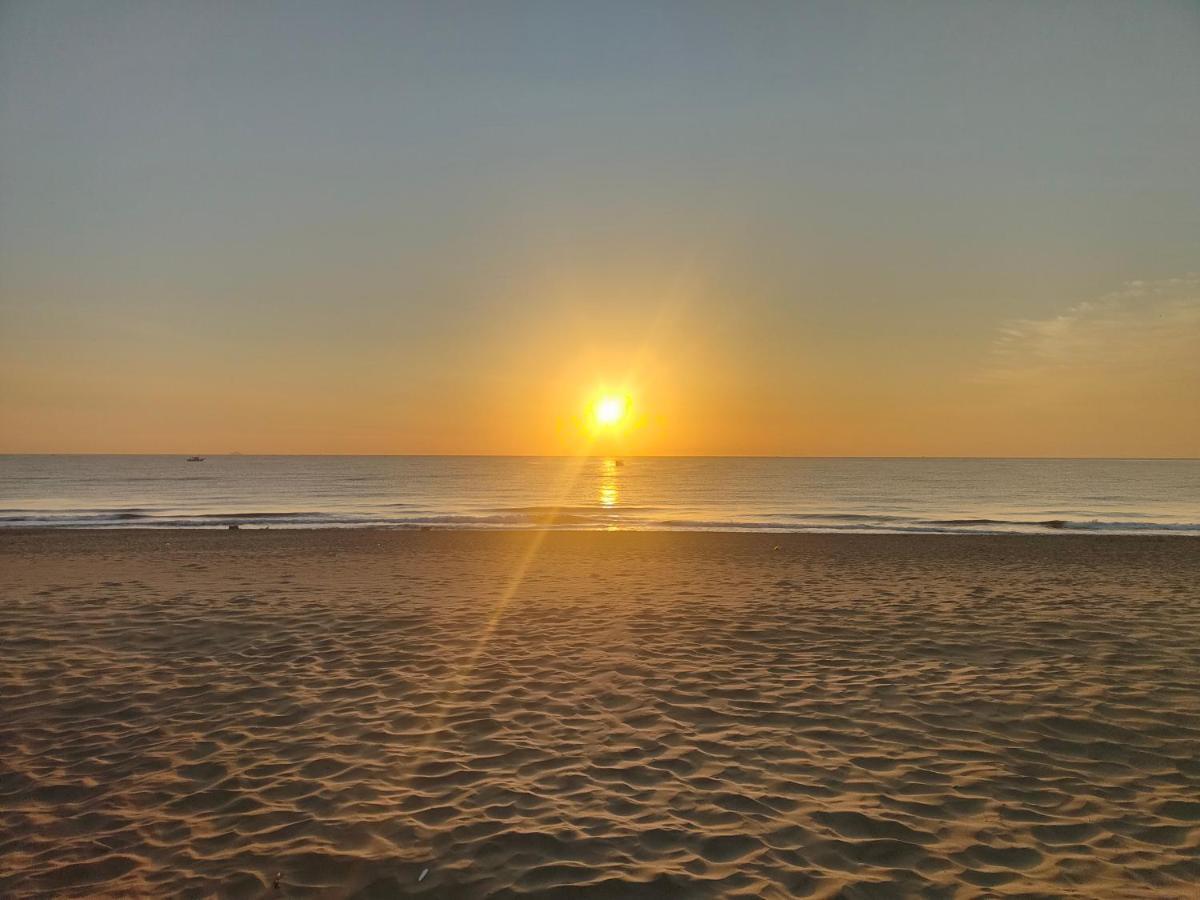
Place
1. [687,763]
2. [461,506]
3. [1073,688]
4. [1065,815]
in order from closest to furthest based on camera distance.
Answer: [1065,815] < [687,763] < [1073,688] < [461,506]

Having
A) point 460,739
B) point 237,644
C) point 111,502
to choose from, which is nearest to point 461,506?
point 111,502

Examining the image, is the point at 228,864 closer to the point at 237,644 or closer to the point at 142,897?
the point at 142,897

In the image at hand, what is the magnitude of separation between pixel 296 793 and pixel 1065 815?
6038mm

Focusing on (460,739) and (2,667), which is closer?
(460,739)

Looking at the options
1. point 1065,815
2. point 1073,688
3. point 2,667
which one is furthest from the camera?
point 2,667

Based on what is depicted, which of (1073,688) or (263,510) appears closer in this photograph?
(1073,688)

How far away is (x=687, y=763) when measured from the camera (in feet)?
21.5

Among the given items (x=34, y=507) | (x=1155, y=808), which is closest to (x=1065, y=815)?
(x=1155, y=808)

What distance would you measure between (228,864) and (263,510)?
46053 mm

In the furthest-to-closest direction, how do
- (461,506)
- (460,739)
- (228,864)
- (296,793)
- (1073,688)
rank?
(461,506)
(1073,688)
(460,739)
(296,793)
(228,864)

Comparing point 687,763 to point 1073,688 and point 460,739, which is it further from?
point 1073,688

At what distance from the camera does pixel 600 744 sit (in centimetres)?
704

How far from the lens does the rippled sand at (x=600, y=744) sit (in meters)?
4.94

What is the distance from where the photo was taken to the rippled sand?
4.94 m
